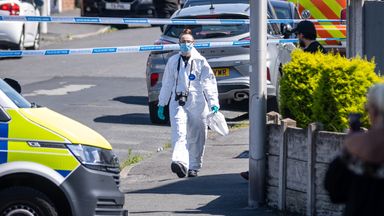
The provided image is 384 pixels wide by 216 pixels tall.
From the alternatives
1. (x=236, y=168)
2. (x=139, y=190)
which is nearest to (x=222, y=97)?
(x=236, y=168)

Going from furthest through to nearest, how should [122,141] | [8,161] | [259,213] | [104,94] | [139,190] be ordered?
1. [104,94]
2. [122,141]
3. [139,190]
4. [259,213]
5. [8,161]

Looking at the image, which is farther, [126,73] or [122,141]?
[126,73]

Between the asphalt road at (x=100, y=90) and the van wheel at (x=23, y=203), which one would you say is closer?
the van wheel at (x=23, y=203)

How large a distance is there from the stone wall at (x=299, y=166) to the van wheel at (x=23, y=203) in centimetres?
239

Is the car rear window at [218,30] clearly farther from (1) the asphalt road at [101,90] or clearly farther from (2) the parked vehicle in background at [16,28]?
(2) the parked vehicle in background at [16,28]

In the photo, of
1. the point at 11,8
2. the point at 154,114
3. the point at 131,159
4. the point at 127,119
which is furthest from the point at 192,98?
the point at 11,8

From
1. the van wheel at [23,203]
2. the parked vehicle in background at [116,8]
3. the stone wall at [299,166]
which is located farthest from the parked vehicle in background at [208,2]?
the parked vehicle in background at [116,8]

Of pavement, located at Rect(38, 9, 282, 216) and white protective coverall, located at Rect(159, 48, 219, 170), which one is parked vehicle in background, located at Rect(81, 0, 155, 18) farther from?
white protective coverall, located at Rect(159, 48, 219, 170)

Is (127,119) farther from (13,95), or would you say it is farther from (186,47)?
(13,95)

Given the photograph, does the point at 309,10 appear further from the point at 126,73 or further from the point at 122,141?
the point at 122,141

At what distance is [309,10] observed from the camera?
21.1m

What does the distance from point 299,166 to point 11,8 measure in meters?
14.8

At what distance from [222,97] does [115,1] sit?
1656 centimetres

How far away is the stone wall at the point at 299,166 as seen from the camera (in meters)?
9.15
